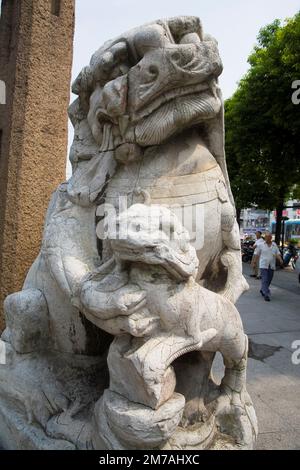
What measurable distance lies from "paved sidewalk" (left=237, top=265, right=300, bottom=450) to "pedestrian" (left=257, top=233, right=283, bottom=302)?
346 mm

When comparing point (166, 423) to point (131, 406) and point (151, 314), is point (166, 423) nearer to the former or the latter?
point (131, 406)

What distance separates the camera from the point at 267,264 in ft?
24.6

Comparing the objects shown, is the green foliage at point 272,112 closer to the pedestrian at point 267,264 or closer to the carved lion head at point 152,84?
the pedestrian at point 267,264

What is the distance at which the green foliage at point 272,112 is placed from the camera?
9094mm

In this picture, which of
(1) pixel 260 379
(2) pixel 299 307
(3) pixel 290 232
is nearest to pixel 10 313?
(1) pixel 260 379

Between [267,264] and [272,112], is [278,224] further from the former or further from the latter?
[267,264]

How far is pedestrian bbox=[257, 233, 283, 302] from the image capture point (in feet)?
24.1

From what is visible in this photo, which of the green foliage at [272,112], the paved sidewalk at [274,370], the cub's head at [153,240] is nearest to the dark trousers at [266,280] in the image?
the paved sidewalk at [274,370]

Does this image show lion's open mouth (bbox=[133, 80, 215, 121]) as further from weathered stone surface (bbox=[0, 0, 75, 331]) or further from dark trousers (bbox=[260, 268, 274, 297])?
dark trousers (bbox=[260, 268, 274, 297])

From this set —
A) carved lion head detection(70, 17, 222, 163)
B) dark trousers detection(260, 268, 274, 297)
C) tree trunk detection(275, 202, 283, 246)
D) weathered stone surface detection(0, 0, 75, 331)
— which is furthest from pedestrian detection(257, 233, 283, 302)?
tree trunk detection(275, 202, 283, 246)

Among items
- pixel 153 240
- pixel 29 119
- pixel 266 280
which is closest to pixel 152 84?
pixel 153 240

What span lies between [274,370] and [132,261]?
265 cm

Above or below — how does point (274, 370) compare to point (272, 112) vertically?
→ below

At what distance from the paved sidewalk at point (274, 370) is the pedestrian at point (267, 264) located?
346mm
